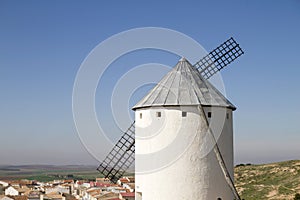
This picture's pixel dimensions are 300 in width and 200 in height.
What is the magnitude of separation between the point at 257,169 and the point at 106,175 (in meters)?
27.3

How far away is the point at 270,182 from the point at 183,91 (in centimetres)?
2215

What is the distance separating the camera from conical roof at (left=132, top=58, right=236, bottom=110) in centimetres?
1105

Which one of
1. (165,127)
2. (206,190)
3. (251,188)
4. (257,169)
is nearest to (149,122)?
(165,127)

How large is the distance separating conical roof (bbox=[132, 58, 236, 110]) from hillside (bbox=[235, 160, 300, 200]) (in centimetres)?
1518

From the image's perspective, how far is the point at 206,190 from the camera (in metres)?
10.8

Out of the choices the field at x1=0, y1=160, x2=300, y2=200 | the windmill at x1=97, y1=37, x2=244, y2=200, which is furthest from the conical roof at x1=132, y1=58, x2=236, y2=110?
the field at x1=0, y1=160, x2=300, y2=200

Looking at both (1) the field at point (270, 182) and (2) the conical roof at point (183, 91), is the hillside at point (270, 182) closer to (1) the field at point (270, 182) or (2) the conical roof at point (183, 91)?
(1) the field at point (270, 182)

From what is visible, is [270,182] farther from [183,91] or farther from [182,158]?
[182,158]

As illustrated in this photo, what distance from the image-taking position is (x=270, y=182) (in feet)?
101

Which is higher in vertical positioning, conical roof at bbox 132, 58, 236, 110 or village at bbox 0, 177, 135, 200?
conical roof at bbox 132, 58, 236, 110

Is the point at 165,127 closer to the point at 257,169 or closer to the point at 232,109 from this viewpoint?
the point at 232,109

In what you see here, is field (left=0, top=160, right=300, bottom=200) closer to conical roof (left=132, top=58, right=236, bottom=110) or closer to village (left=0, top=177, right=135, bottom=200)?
village (left=0, top=177, right=135, bottom=200)

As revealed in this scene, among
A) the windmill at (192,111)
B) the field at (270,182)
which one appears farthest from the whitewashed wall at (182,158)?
the field at (270,182)

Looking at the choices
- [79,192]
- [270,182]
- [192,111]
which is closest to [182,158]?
[192,111]
